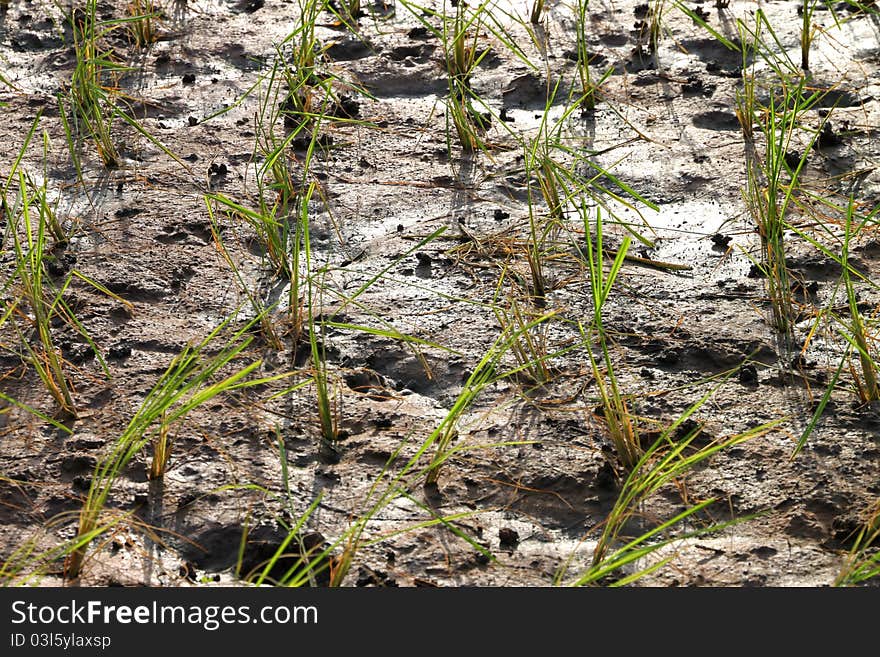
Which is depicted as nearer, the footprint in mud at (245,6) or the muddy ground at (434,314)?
the muddy ground at (434,314)

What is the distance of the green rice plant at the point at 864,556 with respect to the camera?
2023mm

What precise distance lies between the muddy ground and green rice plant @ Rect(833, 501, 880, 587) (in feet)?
0.13

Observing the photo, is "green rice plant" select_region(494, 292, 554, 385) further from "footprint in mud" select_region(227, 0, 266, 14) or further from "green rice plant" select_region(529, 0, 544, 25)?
"footprint in mud" select_region(227, 0, 266, 14)

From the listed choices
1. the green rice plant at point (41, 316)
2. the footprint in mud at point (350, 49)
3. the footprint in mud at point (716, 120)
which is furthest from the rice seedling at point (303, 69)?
the footprint in mud at point (716, 120)

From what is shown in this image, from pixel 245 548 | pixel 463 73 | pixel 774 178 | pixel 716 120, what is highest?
pixel 463 73

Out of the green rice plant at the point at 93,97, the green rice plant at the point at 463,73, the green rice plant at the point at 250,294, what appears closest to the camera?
the green rice plant at the point at 250,294

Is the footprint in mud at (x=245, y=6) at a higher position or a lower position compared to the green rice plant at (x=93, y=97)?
higher

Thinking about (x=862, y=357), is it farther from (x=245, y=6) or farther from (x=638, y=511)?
(x=245, y=6)

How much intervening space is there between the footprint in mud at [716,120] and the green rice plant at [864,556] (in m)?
1.68

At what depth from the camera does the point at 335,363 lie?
278 centimetres

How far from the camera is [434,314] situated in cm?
292

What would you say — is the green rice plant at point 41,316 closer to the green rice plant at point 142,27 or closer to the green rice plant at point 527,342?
the green rice plant at point 527,342

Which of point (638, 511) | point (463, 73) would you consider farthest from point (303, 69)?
point (638, 511)

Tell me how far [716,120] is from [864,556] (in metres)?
1.83
